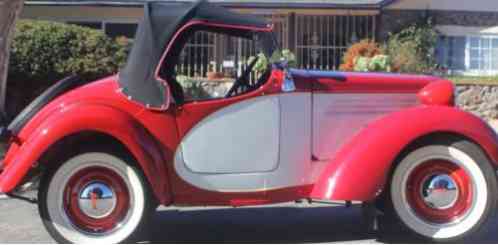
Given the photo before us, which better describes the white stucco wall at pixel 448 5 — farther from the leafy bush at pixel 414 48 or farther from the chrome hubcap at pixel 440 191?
the chrome hubcap at pixel 440 191

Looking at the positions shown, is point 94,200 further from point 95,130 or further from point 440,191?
point 440,191

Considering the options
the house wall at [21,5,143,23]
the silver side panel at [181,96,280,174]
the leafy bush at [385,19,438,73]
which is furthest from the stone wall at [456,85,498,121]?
the silver side panel at [181,96,280,174]

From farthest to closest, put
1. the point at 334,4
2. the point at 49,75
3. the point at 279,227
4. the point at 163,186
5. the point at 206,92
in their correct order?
the point at 334,4 < the point at 49,75 < the point at 279,227 < the point at 206,92 < the point at 163,186

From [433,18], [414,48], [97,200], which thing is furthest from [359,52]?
[97,200]

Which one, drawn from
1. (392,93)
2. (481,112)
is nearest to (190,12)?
(392,93)


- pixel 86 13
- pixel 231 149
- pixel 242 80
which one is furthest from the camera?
pixel 86 13

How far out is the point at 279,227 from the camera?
7.17 m

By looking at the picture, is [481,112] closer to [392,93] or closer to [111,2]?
[111,2]

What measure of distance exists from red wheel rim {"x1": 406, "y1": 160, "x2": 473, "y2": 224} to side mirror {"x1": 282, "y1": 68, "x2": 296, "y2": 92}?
1142mm

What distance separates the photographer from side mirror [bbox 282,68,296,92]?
20.7 feet

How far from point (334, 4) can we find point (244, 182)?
13298 mm

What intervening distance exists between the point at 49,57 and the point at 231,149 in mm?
9787

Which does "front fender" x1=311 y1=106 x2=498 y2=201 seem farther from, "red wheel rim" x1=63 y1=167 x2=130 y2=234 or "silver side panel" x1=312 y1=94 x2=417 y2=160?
"red wheel rim" x1=63 y1=167 x2=130 y2=234

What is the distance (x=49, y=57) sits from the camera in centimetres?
1527
